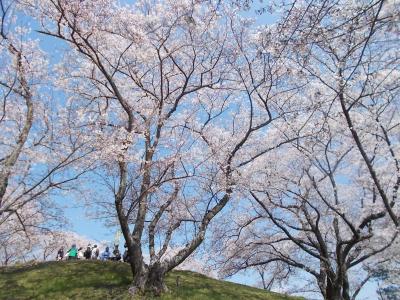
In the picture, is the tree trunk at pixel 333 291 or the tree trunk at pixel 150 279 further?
the tree trunk at pixel 333 291

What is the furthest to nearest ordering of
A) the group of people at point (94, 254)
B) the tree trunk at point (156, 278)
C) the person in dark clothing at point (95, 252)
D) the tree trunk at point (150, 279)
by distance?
the person in dark clothing at point (95, 252)
the group of people at point (94, 254)
the tree trunk at point (156, 278)
the tree trunk at point (150, 279)

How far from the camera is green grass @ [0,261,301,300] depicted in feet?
51.9

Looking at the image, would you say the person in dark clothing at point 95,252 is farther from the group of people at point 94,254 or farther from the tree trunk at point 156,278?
the tree trunk at point 156,278

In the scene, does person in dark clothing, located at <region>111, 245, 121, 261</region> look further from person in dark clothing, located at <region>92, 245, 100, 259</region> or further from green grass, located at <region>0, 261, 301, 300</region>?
green grass, located at <region>0, 261, 301, 300</region>

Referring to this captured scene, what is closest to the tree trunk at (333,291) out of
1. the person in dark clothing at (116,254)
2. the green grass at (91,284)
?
the green grass at (91,284)

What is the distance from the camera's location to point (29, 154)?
67.0ft

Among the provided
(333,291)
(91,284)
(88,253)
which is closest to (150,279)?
(91,284)

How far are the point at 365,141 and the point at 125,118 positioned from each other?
10877mm

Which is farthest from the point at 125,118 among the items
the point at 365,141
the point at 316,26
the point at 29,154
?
the point at 316,26

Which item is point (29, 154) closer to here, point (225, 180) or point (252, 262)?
point (225, 180)

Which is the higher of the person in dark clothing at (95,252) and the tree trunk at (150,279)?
the person in dark clothing at (95,252)

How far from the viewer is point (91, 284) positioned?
16734 mm

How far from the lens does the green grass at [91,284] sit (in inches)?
623

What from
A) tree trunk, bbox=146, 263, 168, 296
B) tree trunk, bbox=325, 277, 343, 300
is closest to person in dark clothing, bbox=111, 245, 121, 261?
tree trunk, bbox=146, 263, 168, 296
